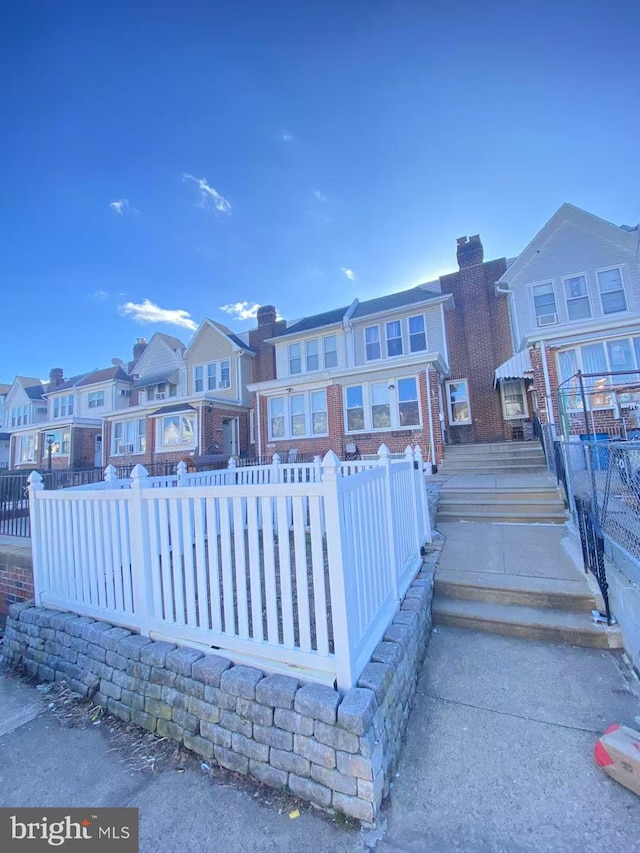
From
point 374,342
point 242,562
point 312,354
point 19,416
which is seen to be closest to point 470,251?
point 374,342

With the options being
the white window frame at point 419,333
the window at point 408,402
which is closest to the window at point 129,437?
the window at point 408,402

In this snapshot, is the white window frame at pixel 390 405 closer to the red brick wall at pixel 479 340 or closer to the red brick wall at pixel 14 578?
the red brick wall at pixel 479 340

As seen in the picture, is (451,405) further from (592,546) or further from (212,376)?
(212,376)

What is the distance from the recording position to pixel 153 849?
1621 mm

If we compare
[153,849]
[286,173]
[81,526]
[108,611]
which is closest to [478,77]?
[286,173]

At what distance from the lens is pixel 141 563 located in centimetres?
273

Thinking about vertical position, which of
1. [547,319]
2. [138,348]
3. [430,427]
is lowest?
[430,427]

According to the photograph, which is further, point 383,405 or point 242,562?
point 383,405

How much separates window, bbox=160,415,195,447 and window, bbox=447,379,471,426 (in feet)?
39.2

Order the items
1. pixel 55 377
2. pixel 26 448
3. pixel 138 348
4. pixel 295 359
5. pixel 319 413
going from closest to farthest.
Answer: pixel 319 413, pixel 295 359, pixel 26 448, pixel 138 348, pixel 55 377

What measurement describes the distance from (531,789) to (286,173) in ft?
40.1

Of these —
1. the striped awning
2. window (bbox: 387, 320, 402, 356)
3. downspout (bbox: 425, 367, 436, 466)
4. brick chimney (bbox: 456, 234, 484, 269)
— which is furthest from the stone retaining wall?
brick chimney (bbox: 456, 234, 484, 269)

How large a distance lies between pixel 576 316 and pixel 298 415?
1070cm

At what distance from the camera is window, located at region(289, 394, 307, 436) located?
1360 cm
